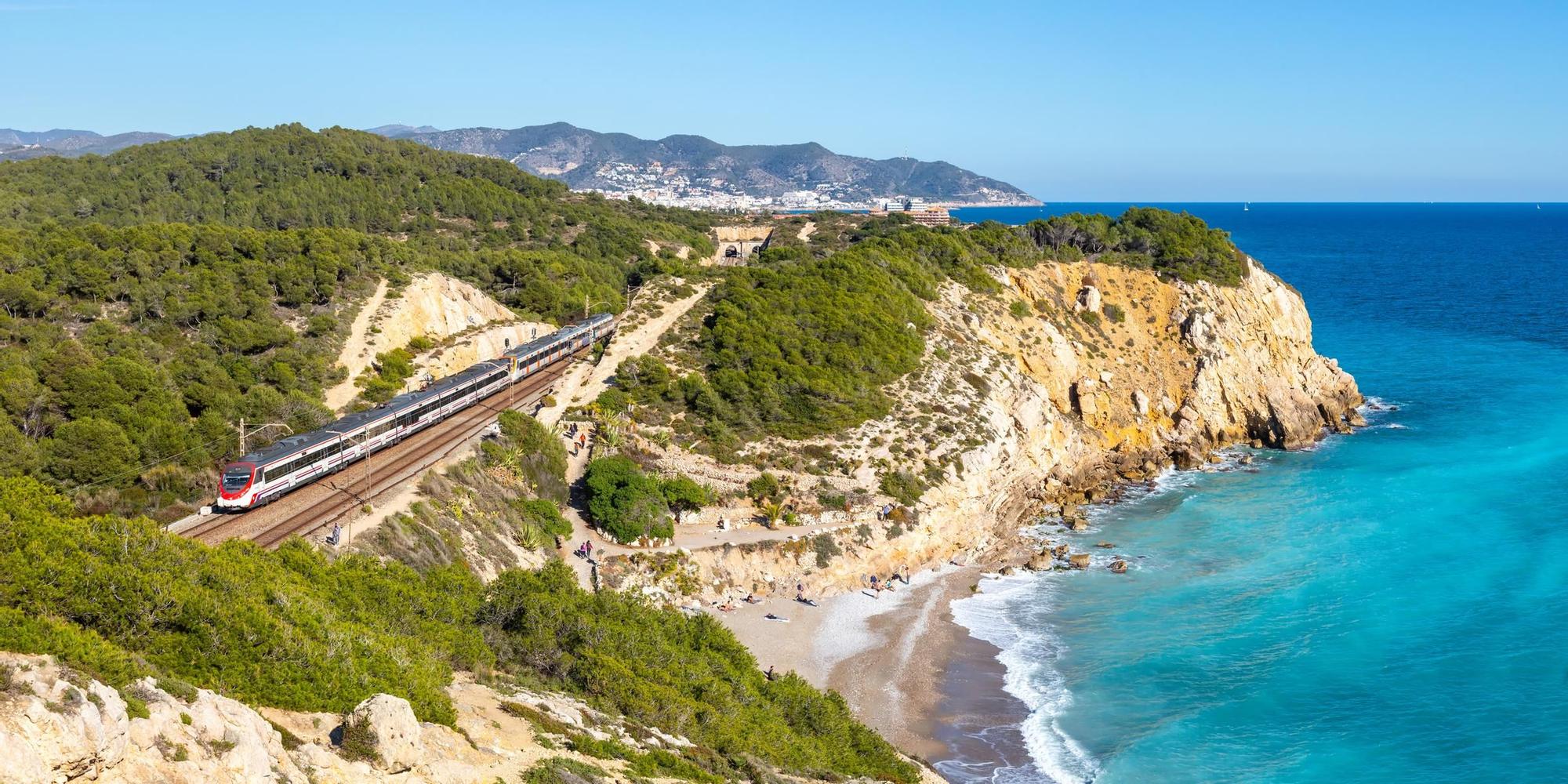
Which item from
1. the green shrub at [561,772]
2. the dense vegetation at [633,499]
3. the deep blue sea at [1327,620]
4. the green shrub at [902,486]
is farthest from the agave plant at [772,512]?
the green shrub at [561,772]

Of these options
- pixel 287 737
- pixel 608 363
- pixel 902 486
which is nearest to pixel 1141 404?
pixel 902 486

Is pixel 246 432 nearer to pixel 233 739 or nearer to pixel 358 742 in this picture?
pixel 358 742

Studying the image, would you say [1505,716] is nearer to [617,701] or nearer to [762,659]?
[762,659]

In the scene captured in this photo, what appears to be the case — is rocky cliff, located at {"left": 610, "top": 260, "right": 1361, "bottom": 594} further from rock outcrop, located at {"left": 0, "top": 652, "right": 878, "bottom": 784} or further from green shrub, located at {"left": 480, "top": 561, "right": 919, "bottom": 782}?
rock outcrop, located at {"left": 0, "top": 652, "right": 878, "bottom": 784}

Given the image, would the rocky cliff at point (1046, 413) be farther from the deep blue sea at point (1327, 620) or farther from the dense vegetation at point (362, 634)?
the dense vegetation at point (362, 634)

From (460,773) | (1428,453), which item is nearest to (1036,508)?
(1428,453)

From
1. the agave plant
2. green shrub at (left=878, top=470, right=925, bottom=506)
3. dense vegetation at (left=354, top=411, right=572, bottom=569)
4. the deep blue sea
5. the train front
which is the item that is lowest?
the deep blue sea

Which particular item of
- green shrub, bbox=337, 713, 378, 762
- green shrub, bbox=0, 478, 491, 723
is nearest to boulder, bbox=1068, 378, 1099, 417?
green shrub, bbox=0, 478, 491, 723
